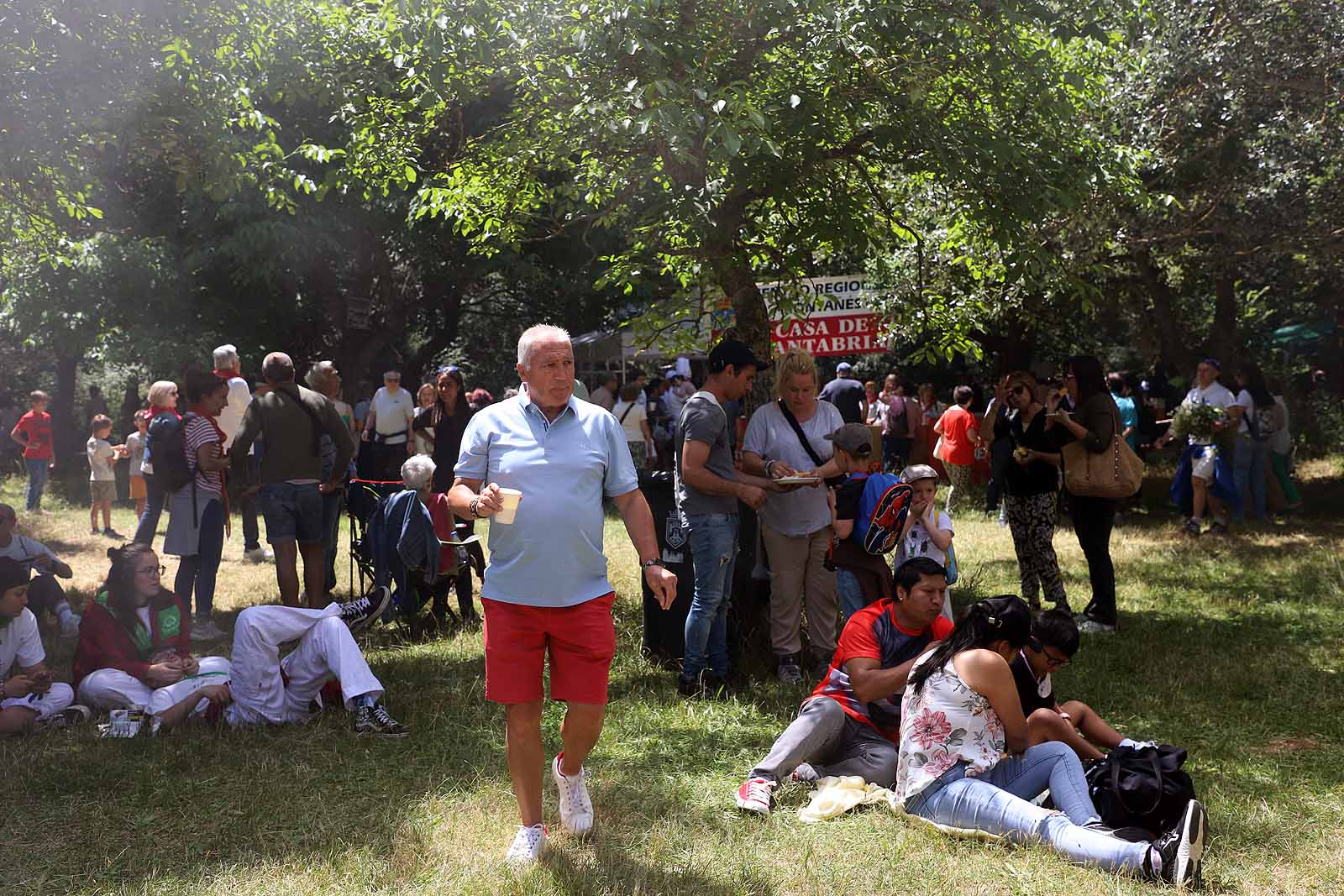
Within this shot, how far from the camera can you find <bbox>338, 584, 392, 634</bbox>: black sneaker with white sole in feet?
25.0

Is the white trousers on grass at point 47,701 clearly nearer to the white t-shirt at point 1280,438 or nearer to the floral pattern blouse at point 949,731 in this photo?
the floral pattern blouse at point 949,731

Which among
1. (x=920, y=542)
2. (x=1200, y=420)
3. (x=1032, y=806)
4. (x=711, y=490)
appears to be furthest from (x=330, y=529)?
(x=1200, y=420)

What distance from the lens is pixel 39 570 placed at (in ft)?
26.4

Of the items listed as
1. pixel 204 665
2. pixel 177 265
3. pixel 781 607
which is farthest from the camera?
pixel 177 265

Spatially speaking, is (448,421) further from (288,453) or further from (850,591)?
(850,591)

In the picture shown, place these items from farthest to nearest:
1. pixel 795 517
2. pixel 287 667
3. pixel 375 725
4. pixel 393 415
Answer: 1. pixel 393 415
2. pixel 795 517
3. pixel 287 667
4. pixel 375 725

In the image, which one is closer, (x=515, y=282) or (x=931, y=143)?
(x=931, y=143)

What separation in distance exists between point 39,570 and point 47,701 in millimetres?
2077

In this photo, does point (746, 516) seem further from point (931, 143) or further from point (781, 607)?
point (931, 143)

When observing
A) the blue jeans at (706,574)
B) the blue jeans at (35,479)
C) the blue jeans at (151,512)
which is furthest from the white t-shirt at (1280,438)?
the blue jeans at (35,479)

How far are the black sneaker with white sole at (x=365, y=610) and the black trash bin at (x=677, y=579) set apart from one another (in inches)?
66.1

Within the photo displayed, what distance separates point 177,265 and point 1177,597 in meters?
16.6

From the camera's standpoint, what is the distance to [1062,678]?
711 cm

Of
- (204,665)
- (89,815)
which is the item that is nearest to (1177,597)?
(204,665)
